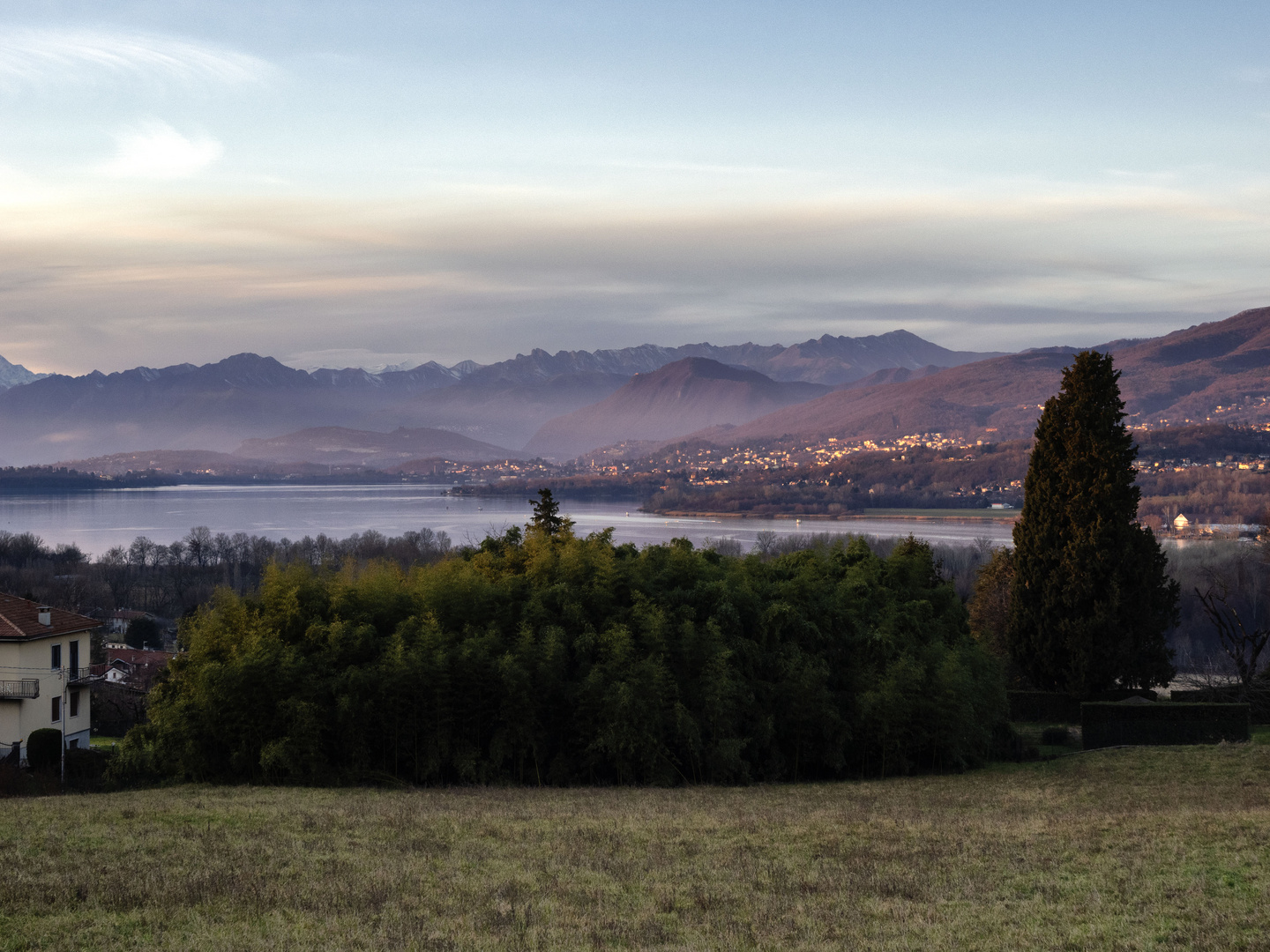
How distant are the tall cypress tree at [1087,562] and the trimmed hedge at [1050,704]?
28 centimetres

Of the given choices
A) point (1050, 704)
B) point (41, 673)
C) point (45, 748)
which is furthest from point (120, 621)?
point (1050, 704)

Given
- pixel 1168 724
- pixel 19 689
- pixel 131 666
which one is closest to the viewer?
pixel 1168 724

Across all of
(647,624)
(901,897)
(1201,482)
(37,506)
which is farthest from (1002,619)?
(37,506)

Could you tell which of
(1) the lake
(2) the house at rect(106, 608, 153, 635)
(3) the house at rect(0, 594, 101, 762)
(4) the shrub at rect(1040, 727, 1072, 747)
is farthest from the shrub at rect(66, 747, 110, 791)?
(1) the lake

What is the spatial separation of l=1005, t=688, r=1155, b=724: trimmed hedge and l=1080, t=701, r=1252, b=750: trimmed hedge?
449cm

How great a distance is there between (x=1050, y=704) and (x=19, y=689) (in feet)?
85.0

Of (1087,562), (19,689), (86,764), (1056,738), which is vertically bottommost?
(86,764)

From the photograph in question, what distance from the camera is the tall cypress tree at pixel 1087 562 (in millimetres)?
27609

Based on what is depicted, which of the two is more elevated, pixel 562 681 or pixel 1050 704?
pixel 562 681

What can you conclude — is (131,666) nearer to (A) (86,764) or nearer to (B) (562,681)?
(A) (86,764)

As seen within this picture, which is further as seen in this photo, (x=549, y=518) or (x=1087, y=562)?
(x=549, y=518)

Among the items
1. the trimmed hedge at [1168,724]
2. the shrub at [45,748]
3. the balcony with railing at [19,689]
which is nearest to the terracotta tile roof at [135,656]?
the balcony with railing at [19,689]

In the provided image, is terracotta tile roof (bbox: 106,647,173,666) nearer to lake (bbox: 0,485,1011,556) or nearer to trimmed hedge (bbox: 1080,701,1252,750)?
trimmed hedge (bbox: 1080,701,1252,750)

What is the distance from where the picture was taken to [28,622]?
93.1 feet
